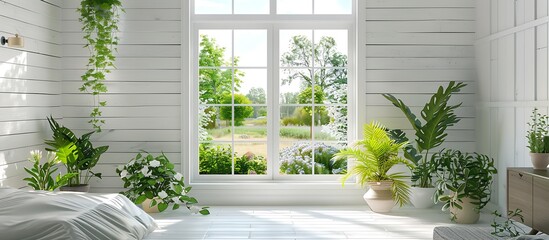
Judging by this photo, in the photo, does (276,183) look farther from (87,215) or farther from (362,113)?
(87,215)

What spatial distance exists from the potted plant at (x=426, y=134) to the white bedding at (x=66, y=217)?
2751mm

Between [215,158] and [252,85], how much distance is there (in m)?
0.90

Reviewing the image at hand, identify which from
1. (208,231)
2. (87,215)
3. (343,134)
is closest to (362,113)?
(343,134)

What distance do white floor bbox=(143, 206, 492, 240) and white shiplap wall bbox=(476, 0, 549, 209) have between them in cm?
72

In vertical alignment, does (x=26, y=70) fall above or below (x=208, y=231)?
above

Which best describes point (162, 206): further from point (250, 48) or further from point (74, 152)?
point (250, 48)

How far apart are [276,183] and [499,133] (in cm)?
230

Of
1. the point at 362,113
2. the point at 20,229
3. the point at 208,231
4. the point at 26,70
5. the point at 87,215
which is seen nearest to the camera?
the point at 20,229

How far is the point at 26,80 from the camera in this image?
18.4 feet

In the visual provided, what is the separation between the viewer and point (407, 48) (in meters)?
6.39

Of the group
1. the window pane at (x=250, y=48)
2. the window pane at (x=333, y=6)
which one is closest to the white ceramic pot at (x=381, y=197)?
the window pane at (x=250, y=48)

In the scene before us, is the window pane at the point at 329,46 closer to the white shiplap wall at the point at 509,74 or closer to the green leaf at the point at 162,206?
the white shiplap wall at the point at 509,74

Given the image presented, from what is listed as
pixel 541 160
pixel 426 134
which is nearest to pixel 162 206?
pixel 426 134

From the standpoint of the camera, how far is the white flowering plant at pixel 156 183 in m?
5.73
